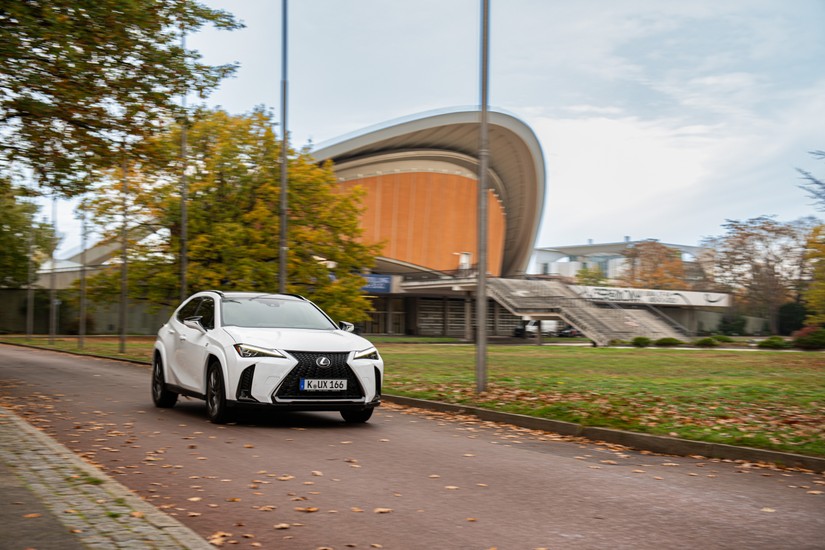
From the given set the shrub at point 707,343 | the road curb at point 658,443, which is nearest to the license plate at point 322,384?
the road curb at point 658,443

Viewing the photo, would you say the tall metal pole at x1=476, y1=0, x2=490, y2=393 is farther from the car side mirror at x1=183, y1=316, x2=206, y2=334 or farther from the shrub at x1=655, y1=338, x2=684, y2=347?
the shrub at x1=655, y1=338, x2=684, y2=347

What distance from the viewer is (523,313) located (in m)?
51.0

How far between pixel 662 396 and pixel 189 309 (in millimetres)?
7637

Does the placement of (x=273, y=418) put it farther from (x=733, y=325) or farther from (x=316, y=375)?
(x=733, y=325)

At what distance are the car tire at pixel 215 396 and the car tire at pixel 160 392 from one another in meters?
1.69

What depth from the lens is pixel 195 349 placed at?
11.6 metres

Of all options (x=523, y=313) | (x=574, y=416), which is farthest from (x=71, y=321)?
(x=574, y=416)

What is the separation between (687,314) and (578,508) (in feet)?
270

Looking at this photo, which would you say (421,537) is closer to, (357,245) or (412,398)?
(412,398)

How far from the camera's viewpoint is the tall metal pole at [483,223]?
47.8 feet

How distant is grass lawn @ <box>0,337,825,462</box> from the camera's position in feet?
33.8

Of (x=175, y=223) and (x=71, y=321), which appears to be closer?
(x=175, y=223)

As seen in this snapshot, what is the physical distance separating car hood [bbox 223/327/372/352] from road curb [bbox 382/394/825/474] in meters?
2.45

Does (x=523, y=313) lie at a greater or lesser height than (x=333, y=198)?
lesser
